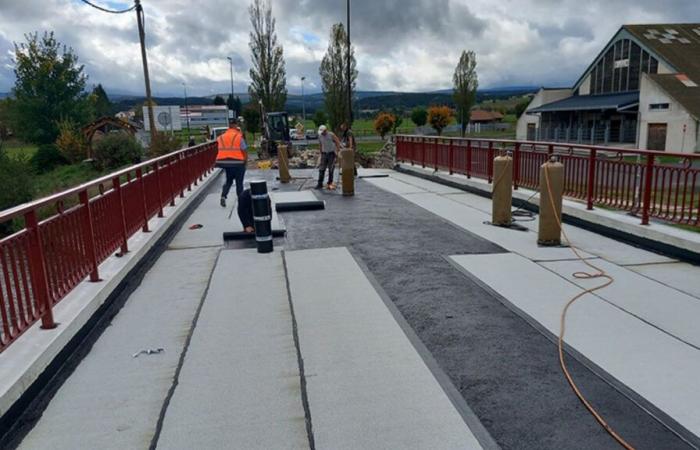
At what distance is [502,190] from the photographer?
340 inches

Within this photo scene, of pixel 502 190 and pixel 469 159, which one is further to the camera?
pixel 469 159

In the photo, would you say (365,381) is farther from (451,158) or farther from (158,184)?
(451,158)

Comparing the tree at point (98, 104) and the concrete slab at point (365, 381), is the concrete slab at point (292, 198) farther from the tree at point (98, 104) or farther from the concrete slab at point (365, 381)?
the tree at point (98, 104)

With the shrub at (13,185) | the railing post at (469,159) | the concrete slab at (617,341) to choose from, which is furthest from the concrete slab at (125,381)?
the shrub at (13,185)

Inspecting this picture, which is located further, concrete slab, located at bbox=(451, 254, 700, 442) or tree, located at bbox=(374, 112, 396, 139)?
tree, located at bbox=(374, 112, 396, 139)

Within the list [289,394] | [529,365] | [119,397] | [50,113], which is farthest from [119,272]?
[50,113]

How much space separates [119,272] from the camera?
5.90 meters

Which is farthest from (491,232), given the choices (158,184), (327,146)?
(327,146)

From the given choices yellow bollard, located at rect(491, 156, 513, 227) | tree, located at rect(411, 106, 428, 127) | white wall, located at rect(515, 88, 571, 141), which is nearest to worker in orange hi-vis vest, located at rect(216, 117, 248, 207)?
yellow bollard, located at rect(491, 156, 513, 227)

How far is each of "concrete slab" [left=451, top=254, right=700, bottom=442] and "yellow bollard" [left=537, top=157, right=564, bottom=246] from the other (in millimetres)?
1291

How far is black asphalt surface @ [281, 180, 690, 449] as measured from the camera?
3107 millimetres

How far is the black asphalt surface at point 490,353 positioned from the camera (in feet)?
10.2

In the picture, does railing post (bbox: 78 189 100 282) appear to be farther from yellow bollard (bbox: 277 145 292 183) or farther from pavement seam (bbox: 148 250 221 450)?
yellow bollard (bbox: 277 145 292 183)

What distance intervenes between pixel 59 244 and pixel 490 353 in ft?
12.1
